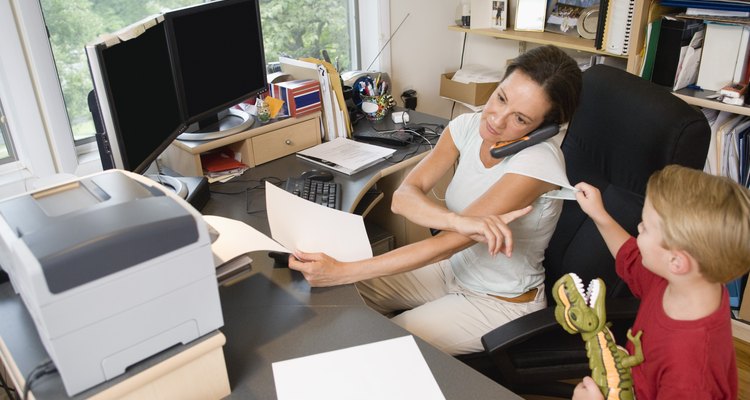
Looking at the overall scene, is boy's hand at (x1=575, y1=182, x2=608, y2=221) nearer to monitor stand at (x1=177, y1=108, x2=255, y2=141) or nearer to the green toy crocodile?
the green toy crocodile

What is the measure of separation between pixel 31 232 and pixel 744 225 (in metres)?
1.13

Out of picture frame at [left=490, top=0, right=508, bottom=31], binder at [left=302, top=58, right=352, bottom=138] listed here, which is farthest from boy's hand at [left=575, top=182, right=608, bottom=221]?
picture frame at [left=490, top=0, right=508, bottom=31]

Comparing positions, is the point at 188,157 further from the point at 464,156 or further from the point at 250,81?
the point at 464,156

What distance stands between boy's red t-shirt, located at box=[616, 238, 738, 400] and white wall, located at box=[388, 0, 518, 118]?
2143 mm

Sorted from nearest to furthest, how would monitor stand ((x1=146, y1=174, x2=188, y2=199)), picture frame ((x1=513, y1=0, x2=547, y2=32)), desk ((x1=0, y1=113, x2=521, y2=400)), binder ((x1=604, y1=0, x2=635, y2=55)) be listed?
desk ((x1=0, y1=113, x2=521, y2=400)) < monitor stand ((x1=146, y1=174, x2=188, y2=199)) < binder ((x1=604, y1=0, x2=635, y2=55)) < picture frame ((x1=513, y1=0, x2=547, y2=32))

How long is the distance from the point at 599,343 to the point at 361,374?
1.44 ft

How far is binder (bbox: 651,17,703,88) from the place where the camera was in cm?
204

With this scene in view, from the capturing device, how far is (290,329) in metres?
1.15

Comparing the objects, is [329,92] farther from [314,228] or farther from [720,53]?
[720,53]

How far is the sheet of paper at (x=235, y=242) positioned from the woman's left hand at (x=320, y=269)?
0.09 m

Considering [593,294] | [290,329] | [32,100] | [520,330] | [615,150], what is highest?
[32,100]

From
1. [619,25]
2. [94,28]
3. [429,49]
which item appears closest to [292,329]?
[94,28]

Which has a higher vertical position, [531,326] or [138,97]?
[138,97]

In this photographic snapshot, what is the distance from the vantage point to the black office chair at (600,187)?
4.17 feet
